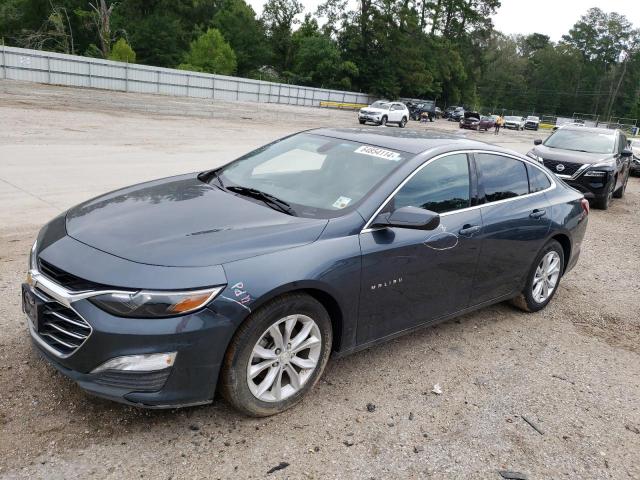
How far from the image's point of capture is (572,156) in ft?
38.5

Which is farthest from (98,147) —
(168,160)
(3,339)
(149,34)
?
(149,34)

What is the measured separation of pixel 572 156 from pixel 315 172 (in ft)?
31.3

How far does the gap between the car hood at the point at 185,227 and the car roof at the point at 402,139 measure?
3.61 ft

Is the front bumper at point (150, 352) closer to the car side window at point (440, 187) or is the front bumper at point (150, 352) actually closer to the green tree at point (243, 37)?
the car side window at point (440, 187)

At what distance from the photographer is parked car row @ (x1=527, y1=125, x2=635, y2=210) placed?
451 inches

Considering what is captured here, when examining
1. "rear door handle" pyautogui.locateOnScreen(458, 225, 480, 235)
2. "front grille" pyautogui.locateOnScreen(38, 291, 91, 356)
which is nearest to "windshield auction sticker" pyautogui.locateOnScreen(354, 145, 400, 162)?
"rear door handle" pyautogui.locateOnScreen(458, 225, 480, 235)

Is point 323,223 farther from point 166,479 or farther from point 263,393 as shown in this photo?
point 166,479

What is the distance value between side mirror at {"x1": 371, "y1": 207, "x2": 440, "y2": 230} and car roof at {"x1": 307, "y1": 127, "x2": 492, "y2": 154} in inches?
28.5

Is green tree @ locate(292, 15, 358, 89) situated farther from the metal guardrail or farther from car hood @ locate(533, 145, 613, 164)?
car hood @ locate(533, 145, 613, 164)

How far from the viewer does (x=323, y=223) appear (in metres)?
3.33

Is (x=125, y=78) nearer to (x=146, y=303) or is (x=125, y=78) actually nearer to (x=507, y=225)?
(x=507, y=225)

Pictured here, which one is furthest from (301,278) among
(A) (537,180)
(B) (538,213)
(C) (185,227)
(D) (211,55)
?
(D) (211,55)

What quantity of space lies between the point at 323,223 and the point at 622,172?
11.9 meters

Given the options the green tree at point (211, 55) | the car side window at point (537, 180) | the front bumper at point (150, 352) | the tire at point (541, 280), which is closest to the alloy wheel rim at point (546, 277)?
the tire at point (541, 280)
